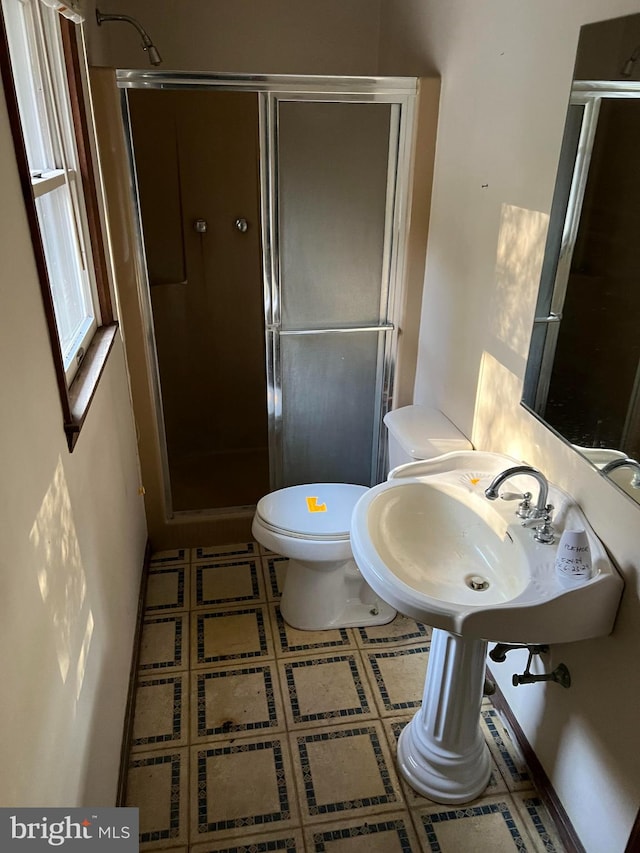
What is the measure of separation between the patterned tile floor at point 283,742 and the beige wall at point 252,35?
2137 mm

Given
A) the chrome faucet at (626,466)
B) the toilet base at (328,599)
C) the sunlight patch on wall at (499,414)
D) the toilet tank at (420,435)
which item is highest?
the chrome faucet at (626,466)

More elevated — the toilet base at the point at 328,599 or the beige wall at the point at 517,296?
the beige wall at the point at 517,296

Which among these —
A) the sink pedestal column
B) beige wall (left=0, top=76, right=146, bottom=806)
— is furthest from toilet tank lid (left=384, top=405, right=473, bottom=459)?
beige wall (left=0, top=76, right=146, bottom=806)

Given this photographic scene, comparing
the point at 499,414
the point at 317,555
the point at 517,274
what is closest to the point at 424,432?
the point at 499,414

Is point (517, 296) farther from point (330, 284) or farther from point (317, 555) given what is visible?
point (317, 555)

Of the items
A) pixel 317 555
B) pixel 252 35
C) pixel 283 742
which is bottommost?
pixel 283 742

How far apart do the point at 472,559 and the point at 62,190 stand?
1473mm

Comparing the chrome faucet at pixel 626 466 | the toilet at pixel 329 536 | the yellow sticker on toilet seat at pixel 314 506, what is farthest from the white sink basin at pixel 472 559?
the yellow sticker on toilet seat at pixel 314 506

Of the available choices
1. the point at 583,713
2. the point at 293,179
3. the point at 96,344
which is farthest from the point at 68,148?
the point at 583,713

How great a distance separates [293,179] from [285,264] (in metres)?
0.29

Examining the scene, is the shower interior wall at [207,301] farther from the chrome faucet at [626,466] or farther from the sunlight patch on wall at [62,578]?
the chrome faucet at [626,466]

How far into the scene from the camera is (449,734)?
5.65 ft

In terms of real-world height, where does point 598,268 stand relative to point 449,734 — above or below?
above

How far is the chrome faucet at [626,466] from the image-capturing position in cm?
128
